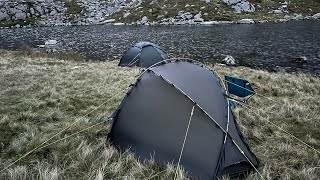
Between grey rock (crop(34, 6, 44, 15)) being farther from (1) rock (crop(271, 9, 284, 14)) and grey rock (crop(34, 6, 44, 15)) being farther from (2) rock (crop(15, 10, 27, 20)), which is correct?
(1) rock (crop(271, 9, 284, 14))

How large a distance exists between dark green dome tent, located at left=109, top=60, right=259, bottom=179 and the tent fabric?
374 cm

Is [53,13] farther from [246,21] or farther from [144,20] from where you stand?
[246,21]

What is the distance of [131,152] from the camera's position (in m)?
6.69

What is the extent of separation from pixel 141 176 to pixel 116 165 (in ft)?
1.86

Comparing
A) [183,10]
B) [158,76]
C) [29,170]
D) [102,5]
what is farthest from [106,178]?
[102,5]

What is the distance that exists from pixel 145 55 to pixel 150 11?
188 ft

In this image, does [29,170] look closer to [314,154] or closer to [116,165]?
[116,165]

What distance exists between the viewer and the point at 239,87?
11.1m

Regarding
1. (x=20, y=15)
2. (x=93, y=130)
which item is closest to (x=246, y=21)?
(x=20, y=15)

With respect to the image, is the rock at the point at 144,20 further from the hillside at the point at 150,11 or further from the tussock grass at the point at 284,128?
the tussock grass at the point at 284,128

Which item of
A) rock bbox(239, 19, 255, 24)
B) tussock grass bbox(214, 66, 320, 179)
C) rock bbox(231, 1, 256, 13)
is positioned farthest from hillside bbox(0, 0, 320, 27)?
tussock grass bbox(214, 66, 320, 179)

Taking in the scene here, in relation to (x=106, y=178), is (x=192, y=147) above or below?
above

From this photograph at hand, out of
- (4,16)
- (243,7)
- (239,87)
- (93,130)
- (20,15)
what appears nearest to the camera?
(93,130)

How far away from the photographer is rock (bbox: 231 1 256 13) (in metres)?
72.4
